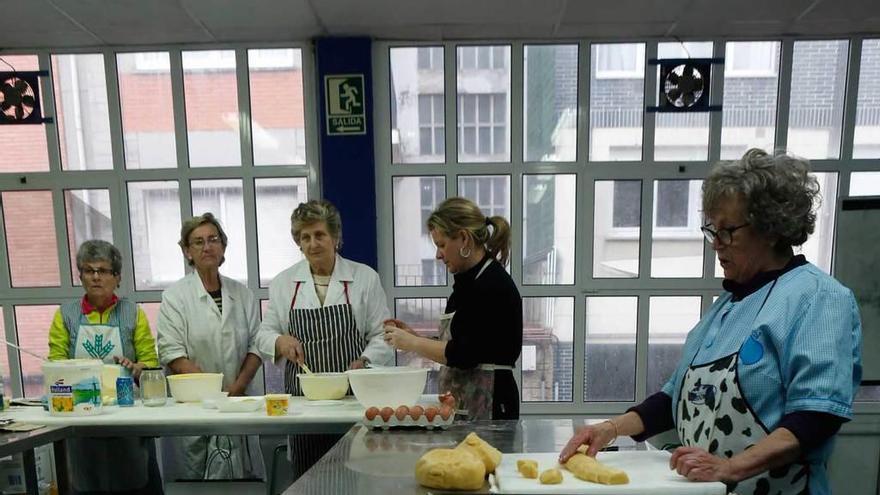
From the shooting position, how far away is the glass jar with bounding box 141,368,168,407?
1.81 m

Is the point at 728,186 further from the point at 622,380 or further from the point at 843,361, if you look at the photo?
the point at 622,380

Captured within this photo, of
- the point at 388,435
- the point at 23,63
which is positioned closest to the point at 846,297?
the point at 388,435

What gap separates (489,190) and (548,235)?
51 centimetres

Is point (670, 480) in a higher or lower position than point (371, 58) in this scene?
lower

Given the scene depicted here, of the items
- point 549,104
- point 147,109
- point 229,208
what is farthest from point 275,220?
point 549,104

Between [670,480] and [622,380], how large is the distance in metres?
2.55

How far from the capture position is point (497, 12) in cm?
268

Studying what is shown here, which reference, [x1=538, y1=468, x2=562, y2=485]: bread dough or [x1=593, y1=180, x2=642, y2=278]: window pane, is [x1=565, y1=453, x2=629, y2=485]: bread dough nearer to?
[x1=538, y1=468, x2=562, y2=485]: bread dough

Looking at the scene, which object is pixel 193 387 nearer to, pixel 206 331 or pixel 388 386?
pixel 206 331

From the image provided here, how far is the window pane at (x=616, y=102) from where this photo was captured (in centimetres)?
A: 316

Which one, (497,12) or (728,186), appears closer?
(728,186)

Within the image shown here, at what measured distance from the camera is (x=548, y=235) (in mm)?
3283

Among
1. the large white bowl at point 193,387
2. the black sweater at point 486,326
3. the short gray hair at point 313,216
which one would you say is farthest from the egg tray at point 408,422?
the short gray hair at point 313,216

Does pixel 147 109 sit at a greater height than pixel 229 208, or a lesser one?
greater
